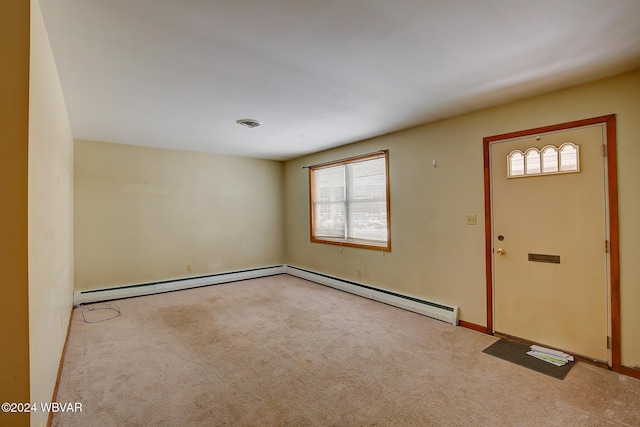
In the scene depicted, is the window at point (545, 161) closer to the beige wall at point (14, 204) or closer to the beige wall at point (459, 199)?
the beige wall at point (459, 199)

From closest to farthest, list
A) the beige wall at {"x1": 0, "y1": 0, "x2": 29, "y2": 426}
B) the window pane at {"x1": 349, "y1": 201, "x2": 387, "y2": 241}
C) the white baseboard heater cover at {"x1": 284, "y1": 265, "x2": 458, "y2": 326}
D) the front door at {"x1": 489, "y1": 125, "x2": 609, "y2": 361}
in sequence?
the beige wall at {"x1": 0, "y1": 0, "x2": 29, "y2": 426} < the front door at {"x1": 489, "y1": 125, "x2": 609, "y2": 361} < the white baseboard heater cover at {"x1": 284, "y1": 265, "x2": 458, "y2": 326} < the window pane at {"x1": 349, "y1": 201, "x2": 387, "y2": 241}

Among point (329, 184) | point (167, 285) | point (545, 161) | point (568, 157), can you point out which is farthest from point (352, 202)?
point (167, 285)

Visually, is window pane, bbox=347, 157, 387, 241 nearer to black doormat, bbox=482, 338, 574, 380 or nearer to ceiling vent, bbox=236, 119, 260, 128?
ceiling vent, bbox=236, 119, 260, 128

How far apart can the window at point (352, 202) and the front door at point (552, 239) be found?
154cm

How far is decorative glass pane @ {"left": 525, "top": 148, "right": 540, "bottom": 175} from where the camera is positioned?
2863 mm

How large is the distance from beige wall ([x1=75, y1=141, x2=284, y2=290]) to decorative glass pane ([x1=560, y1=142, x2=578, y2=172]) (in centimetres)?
473

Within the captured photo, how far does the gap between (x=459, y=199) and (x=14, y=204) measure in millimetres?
3625

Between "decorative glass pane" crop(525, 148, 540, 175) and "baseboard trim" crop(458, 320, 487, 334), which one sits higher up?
"decorative glass pane" crop(525, 148, 540, 175)

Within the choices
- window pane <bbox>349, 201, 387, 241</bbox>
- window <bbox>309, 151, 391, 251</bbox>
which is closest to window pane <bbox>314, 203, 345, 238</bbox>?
window <bbox>309, 151, 391, 251</bbox>

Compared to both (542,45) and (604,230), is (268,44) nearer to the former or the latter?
(542,45)

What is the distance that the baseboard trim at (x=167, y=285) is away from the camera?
14.2ft

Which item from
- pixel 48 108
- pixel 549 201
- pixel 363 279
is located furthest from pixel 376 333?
pixel 48 108

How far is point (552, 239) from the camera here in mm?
2791

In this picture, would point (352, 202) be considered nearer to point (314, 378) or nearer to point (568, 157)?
point (568, 157)
